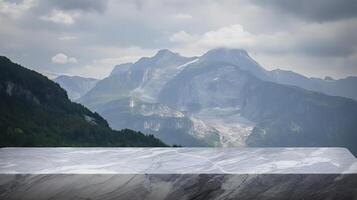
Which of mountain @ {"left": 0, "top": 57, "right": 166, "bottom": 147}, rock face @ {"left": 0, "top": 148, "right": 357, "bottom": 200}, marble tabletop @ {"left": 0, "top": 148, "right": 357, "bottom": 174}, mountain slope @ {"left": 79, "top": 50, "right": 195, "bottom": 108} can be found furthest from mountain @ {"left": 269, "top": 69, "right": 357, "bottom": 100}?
rock face @ {"left": 0, "top": 148, "right": 357, "bottom": 200}

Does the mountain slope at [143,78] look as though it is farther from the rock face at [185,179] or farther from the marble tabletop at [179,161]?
the rock face at [185,179]

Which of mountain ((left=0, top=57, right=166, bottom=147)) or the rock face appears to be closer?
the rock face

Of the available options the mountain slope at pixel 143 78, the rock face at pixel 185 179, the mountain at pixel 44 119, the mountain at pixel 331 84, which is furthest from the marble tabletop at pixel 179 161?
the mountain at pixel 44 119

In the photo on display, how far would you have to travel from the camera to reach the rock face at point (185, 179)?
165cm

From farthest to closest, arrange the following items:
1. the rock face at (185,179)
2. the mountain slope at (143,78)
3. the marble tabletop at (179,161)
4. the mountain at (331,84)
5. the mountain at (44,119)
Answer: the mountain at (44,119), the mountain slope at (143,78), the mountain at (331,84), the marble tabletop at (179,161), the rock face at (185,179)

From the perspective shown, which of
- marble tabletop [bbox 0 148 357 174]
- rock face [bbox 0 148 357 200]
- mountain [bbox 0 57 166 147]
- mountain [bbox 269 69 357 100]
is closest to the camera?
rock face [bbox 0 148 357 200]

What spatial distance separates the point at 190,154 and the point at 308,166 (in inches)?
24.0

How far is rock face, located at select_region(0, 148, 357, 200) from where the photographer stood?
1.65 m

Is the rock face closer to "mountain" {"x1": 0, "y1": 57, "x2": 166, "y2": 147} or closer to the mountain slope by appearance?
the mountain slope

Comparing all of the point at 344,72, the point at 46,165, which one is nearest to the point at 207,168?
the point at 46,165

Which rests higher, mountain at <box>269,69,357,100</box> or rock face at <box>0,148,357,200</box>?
mountain at <box>269,69,357,100</box>

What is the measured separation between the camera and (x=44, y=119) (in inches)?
685

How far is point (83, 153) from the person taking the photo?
2340 millimetres

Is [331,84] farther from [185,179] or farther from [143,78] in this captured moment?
[143,78]
